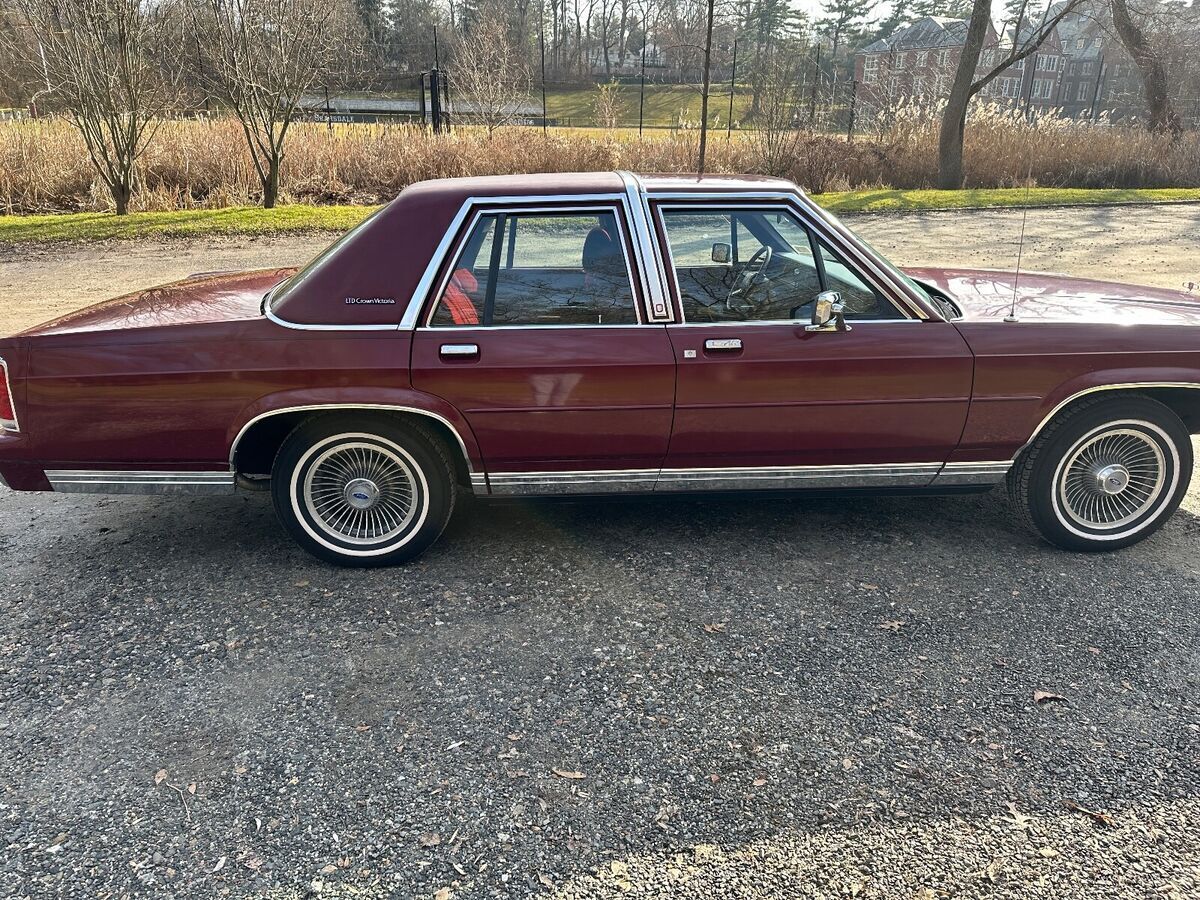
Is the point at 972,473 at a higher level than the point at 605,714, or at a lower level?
higher

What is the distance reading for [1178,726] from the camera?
2838 mm

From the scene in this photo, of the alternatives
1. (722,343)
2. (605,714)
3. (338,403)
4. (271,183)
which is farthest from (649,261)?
(271,183)

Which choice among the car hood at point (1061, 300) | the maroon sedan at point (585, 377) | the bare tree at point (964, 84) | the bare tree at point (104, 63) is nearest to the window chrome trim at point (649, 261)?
the maroon sedan at point (585, 377)

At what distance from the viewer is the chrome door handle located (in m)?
3.63

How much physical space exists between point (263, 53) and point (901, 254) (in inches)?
426

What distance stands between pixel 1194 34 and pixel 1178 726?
4311cm

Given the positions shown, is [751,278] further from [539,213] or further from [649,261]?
[539,213]

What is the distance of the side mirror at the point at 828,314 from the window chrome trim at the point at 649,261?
24.5 inches

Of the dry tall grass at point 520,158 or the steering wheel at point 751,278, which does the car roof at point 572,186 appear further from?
the dry tall grass at point 520,158

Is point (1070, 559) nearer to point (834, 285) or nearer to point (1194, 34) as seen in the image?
point (834, 285)

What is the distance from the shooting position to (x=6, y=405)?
356 centimetres

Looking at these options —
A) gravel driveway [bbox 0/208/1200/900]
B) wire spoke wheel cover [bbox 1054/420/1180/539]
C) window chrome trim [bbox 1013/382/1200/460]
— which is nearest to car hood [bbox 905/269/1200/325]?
window chrome trim [bbox 1013/382/1200/460]

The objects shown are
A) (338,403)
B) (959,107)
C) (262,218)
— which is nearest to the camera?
(338,403)

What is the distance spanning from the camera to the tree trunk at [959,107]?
1806 centimetres
